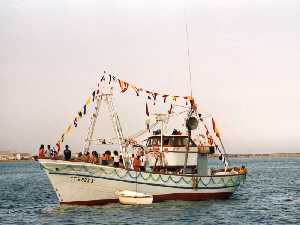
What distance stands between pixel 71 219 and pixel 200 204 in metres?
11.0

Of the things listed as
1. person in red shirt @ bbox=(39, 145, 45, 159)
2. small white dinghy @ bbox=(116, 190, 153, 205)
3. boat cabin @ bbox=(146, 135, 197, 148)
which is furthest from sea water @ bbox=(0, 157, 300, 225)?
boat cabin @ bbox=(146, 135, 197, 148)

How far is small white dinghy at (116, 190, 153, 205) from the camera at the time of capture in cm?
3744

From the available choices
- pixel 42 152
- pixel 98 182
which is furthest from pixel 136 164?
pixel 42 152

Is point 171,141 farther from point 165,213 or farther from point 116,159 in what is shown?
point 165,213

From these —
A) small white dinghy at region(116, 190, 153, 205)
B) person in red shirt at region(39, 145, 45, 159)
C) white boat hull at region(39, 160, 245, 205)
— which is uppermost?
person in red shirt at region(39, 145, 45, 159)

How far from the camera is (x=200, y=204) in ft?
131

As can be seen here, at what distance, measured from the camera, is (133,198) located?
123 feet

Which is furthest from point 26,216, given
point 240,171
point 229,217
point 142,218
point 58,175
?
point 240,171

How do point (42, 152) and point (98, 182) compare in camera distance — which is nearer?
point (42, 152)

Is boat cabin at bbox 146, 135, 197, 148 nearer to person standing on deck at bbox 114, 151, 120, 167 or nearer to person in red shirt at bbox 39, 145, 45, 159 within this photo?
person standing on deck at bbox 114, 151, 120, 167

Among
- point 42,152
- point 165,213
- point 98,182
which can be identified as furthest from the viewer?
point 98,182

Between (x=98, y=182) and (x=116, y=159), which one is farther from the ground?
(x=116, y=159)

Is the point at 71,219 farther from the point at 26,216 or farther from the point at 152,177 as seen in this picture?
the point at 152,177

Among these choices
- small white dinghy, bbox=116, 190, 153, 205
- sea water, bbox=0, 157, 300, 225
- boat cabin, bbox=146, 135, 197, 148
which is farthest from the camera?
boat cabin, bbox=146, 135, 197, 148
